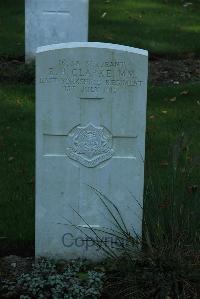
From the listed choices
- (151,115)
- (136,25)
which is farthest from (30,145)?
(136,25)

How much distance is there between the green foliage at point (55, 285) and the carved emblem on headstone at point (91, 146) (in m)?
0.69

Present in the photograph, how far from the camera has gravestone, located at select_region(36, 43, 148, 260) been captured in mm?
4703

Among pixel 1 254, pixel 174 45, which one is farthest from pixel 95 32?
pixel 1 254

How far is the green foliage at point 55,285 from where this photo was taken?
178 inches

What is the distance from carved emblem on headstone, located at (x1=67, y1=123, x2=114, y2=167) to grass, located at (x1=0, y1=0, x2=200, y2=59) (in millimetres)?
6197

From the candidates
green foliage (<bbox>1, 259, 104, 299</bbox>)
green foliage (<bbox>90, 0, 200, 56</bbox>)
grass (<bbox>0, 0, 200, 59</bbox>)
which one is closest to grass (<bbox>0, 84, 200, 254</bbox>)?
green foliage (<bbox>1, 259, 104, 299</bbox>)

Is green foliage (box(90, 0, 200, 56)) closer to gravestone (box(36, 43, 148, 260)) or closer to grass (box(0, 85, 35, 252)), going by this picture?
grass (box(0, 85, 35, 252))

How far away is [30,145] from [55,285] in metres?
2.95

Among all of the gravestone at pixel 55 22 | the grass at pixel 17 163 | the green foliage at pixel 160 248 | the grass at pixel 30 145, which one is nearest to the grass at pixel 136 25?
the gravestone at pixel 55 22

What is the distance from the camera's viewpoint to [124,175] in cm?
489

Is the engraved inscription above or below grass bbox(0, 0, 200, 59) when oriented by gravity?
below

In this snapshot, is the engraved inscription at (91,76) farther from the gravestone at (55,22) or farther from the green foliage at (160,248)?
the gravestone at (55,22)

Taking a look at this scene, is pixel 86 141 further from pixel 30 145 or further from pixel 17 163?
pixel 30 145

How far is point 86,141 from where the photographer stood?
4.82 m
